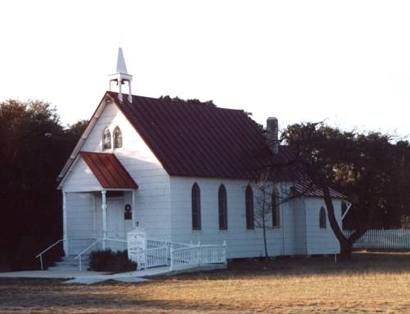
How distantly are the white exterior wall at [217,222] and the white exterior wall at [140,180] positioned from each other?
535 mm

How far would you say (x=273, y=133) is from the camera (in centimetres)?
4472

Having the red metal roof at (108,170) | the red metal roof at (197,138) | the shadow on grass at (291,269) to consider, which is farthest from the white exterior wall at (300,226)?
the red metal roof at (108,170)

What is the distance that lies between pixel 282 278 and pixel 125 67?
1526cm

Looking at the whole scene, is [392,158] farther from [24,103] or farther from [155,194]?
[24,103]

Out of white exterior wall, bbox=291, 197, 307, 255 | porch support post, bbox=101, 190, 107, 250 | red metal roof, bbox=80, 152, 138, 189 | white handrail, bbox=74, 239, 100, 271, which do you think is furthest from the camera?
white exterior wall, bbox=291, 197, 307, 255

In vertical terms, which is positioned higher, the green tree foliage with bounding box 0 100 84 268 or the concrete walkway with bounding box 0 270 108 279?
the green tree foliage with bounding box 0 100 84 268

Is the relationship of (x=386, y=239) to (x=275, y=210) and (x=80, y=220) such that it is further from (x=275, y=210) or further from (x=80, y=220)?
(x=80, y=220)

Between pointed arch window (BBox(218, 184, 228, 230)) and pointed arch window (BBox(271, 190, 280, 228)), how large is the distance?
11.2 ft

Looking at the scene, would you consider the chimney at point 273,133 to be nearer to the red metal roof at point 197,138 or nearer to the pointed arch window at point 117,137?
the red metal roof at point 197,138

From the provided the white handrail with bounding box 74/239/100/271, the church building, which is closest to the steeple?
the church building

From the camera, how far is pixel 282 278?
2791cm

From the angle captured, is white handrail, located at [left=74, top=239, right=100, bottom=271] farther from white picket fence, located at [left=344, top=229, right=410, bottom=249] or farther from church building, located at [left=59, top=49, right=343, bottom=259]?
white picket fence, located at [left=344, top=229, right=410, bottom=249]

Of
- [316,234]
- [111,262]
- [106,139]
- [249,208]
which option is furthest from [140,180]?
[316,234]

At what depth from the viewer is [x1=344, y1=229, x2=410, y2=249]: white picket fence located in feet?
186
